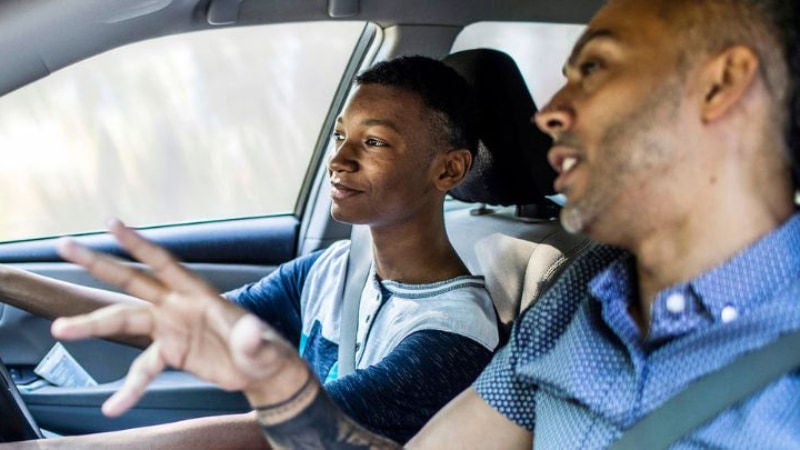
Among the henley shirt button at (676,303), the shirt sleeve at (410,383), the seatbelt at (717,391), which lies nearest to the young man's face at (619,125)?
the henley shirt button at (676,303)

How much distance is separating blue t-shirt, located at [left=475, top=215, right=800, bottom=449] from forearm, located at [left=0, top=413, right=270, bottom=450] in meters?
0.54

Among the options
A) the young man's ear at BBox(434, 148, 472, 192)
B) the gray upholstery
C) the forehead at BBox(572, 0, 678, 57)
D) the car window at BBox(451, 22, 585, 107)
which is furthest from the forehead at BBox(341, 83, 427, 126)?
the forehead at BBox(572, 0, 678, 57)

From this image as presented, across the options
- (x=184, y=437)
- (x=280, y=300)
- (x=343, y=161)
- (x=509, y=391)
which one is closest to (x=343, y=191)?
(x=343, y=161)

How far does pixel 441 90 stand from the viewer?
245 cm

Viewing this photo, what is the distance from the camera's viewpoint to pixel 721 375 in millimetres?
1371

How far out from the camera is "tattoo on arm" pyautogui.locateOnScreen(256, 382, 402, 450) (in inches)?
53.2

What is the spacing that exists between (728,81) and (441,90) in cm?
108

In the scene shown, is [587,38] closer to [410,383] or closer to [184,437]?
[410,383]

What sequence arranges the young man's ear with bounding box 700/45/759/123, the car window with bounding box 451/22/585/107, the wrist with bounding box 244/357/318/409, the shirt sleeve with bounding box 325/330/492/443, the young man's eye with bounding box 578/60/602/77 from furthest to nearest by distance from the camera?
1. the car window with bounding box 451/22/585/107
2. the shirt sleeve with bounding box 325/330/492/443
3. the young man's eye with bounding box 578/60/602/77
4. the young man's ear with bounding box 700/45/759/123
5. the wrist with bounding box 244/357/318/409

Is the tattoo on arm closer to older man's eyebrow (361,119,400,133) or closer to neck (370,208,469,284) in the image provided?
neck (370,208,469,284)

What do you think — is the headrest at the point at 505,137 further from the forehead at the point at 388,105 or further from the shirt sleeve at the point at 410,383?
the shirt sleeve at the point at 410,383

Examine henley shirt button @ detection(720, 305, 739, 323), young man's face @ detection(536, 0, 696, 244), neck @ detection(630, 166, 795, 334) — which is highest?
young man's face @ detection(536, 0, 696, 244)

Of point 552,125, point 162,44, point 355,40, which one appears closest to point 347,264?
point 162,44

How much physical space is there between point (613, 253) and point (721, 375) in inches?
15.4
